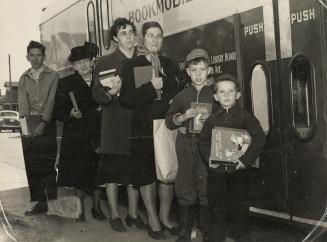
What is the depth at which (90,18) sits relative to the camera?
17.6ft

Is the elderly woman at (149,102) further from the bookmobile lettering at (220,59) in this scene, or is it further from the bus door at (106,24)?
the bus door at (106,24)

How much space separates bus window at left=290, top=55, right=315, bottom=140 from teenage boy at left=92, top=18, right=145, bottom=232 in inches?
56.5

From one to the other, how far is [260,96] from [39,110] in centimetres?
244

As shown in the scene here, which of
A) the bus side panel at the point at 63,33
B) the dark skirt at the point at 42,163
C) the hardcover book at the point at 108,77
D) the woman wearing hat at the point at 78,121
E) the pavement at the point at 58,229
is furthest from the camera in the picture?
the bus side panel at the point at 63,33

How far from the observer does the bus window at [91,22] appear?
17.4 ft

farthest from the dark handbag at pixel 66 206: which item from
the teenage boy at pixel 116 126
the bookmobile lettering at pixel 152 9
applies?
the bookmobile lettering at pixel 152 9

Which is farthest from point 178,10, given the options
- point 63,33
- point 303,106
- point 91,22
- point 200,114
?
point 63,33

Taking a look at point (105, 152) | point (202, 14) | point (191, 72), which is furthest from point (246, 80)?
point (105, 152)

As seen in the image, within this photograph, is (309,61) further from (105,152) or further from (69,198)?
(69,198)

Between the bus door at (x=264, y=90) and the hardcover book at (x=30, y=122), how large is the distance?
232 cm

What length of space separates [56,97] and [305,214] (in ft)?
8.75

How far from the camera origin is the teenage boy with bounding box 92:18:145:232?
4102 mm

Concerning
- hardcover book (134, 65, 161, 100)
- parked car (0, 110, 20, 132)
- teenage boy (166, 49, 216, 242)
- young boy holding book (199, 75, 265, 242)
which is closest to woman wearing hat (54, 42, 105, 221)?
hardcover book (134, 65, 161, 100)

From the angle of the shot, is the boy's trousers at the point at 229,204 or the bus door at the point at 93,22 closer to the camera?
the boy's trousers at the point at 229,204
